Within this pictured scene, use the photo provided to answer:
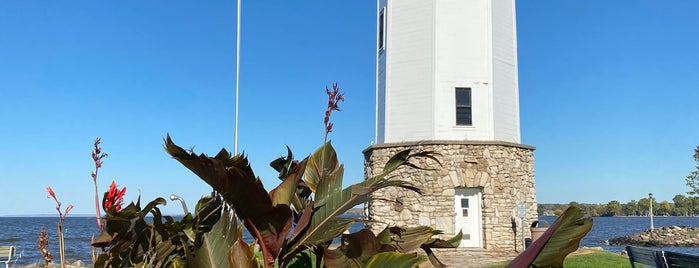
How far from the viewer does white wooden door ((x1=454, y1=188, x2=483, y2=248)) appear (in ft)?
44.5

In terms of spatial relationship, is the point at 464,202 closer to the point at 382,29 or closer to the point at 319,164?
the point at 382,29

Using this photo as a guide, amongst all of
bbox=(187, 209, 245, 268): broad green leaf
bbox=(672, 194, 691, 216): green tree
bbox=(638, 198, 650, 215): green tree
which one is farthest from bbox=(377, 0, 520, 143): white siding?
bbox=(672, 194, 691, 216): green tree

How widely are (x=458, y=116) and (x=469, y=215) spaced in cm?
242

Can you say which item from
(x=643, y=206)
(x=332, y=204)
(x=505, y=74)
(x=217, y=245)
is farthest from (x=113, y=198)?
(x=643, y=206)

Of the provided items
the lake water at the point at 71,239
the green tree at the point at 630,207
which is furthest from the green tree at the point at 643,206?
the lake water at the point at 71,239

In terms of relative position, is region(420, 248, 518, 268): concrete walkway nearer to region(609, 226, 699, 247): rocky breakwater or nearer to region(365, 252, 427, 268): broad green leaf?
region(365, 252, 427, 268): broad green leaf

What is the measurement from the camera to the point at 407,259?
1.83 metres

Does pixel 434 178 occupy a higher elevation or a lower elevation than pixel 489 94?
lower

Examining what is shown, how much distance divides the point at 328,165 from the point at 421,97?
38.6 ft

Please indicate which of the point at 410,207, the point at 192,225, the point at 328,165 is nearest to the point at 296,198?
the point at 328,165

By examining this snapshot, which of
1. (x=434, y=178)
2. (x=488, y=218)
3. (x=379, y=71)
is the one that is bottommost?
(x=488, y=218)

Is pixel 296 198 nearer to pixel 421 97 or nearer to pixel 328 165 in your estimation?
pixel 328 165

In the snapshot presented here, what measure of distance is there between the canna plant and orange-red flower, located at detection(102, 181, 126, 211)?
21 millimetres

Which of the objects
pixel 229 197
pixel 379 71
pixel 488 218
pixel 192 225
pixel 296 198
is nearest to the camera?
pixel 229 197
